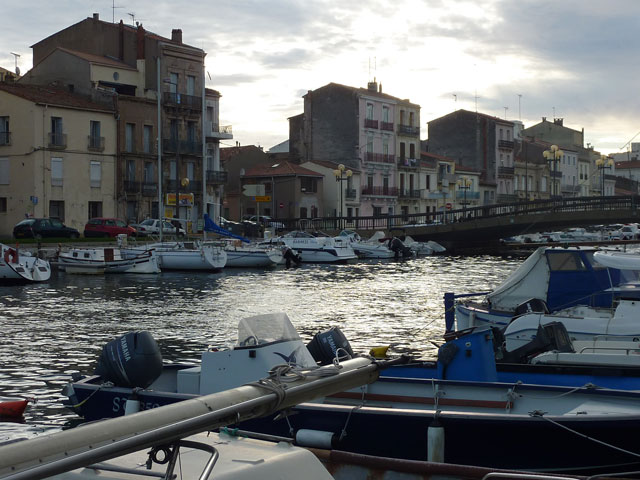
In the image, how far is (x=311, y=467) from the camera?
526 centimetres

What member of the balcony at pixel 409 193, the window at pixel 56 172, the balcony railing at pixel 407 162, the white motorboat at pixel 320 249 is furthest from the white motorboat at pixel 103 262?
the balcony railing at pixel 407 162

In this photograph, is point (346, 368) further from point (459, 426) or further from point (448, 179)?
point (448, 179)

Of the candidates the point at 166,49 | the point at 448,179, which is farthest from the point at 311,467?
the point at 448,179

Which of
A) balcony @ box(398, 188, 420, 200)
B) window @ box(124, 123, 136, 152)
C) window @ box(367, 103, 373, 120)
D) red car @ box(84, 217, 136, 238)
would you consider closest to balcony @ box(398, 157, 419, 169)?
balcony @ box(398, 188, 420, 200)

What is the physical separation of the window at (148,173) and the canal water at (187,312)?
1775cm

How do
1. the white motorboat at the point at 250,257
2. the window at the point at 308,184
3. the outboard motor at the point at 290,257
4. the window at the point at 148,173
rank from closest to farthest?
the white motorboat at the point at 250,257 < the outboard motor at the point at 290,257 < the window at the point at 148,173 < the window at the point at 308,184

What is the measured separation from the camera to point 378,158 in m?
85.2

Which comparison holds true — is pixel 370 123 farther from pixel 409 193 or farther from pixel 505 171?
pixel 505 171

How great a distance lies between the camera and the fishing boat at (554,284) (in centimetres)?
1942

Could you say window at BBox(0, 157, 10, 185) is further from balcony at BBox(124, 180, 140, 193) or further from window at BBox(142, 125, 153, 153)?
window at BBox(142, 125, 153, 153)

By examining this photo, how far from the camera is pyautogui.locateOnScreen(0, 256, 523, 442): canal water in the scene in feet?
56.1

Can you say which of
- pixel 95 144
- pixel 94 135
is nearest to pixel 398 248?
pixel 95 144

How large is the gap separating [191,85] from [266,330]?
57.6m

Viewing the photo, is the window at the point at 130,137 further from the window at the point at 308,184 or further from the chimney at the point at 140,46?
the window at the point at 308,184
